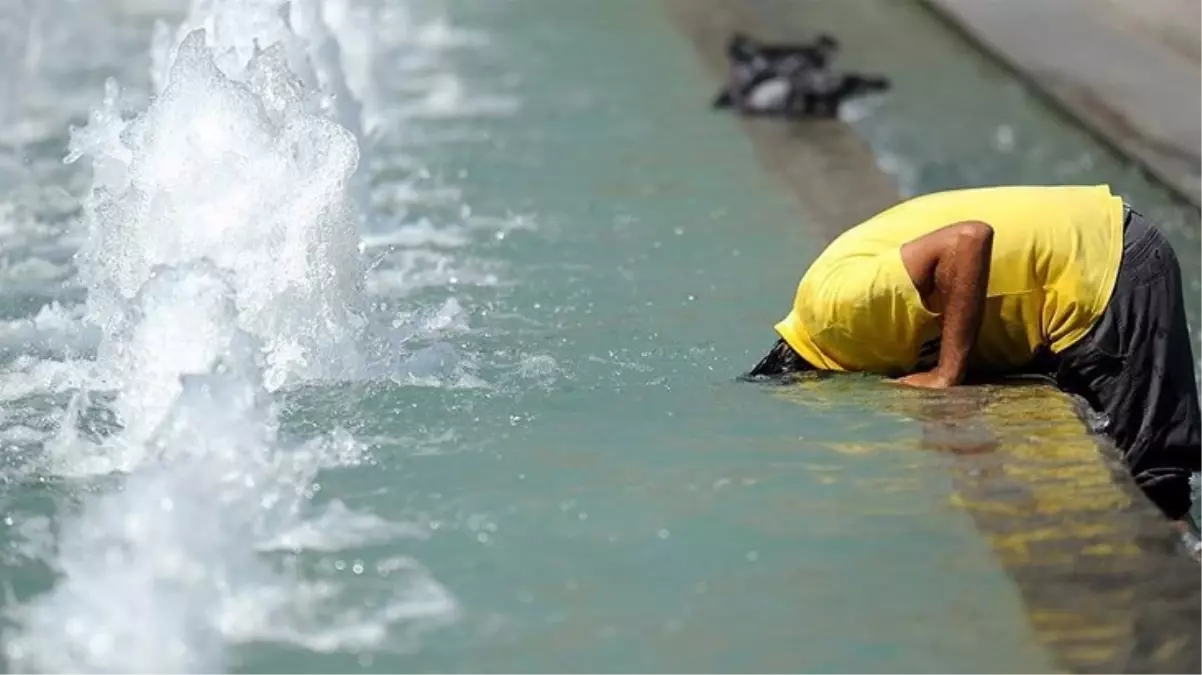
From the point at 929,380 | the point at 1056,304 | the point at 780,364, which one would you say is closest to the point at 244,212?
the point at 780,364

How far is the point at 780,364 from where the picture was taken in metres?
4.76

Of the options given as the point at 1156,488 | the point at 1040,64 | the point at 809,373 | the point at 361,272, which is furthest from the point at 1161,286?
the point at 1040,64

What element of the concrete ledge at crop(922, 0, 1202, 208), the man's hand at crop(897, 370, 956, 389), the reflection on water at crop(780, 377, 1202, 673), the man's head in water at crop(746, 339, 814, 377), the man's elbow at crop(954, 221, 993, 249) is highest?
the concrete ledge at crop(922, 0, 1202, 208)

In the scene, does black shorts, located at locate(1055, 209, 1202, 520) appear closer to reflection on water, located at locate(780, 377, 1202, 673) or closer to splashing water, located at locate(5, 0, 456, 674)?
reflection on water, located at locate(780, 377, 1202, 673)

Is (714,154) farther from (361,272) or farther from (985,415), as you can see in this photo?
(985,415)

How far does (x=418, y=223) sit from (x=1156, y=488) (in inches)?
124

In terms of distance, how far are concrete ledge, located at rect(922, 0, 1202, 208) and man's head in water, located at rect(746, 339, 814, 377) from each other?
351cm

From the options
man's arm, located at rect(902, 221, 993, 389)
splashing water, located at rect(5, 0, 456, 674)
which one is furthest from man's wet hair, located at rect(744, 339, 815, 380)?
splashing water, located at rect(5, 0, 456, 674)

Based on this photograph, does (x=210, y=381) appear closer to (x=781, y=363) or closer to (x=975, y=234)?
(x=781, y=363)

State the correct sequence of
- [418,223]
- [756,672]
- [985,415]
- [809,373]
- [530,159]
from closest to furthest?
[756,672], [985,415], [809,373], [418,223], [530,159]

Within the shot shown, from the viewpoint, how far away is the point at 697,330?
211 inches

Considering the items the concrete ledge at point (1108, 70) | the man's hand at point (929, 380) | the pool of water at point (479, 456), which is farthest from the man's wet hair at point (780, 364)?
the concrete ledge at point (1108, 70)

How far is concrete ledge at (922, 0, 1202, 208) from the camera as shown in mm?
8578

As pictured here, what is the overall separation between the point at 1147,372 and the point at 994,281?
0.41 metres
